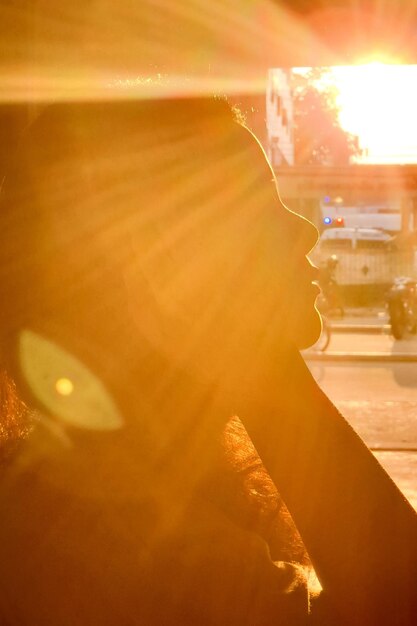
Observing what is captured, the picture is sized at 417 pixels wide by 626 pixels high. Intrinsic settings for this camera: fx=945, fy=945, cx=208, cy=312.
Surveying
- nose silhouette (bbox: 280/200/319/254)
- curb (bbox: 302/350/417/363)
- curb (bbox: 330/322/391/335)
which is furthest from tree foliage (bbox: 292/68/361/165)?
nose silhouette (bbox: 280/200/319/254)

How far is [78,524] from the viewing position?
3.59ft

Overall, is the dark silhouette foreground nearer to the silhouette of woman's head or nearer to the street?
the silhouette of woman's head

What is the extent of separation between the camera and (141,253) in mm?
1054

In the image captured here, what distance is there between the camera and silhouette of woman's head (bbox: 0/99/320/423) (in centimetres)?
105

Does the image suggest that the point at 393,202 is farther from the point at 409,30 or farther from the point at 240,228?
the point at 240,228

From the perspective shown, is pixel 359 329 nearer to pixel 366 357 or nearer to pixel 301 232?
pixel 366 357

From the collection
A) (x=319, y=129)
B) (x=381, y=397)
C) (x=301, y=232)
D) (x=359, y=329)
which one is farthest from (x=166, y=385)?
(x=319, y=129)

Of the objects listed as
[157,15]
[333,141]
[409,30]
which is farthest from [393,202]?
[157,15]

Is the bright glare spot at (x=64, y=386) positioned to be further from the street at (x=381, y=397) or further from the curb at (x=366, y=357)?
the curb at (x=366, y=357)

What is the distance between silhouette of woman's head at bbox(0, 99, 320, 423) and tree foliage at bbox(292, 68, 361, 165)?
59.7 m

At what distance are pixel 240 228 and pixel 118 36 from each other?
1.81 ft

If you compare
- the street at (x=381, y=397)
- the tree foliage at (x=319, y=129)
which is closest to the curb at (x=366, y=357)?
the street at (x=381, y=397)

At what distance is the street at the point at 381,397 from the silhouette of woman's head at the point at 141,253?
295 cm

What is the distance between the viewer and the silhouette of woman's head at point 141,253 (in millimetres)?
1055
